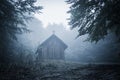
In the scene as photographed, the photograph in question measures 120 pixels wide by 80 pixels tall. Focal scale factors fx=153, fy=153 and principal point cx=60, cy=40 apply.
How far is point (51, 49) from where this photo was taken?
3247cm

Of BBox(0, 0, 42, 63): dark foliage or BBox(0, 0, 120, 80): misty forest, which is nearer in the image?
BBox(0, 0, 120, 80): misty forest

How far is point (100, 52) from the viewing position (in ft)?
160

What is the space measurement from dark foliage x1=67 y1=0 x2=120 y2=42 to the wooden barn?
16.4 metres

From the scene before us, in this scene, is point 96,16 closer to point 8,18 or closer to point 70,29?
point 70,29

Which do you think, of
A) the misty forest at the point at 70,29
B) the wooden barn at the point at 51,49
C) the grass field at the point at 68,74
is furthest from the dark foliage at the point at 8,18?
the wooden barn at the point at 51,49

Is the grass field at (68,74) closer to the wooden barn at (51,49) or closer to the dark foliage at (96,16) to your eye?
the dark foliage at (96,16)

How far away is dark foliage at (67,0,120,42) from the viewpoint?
1224cm

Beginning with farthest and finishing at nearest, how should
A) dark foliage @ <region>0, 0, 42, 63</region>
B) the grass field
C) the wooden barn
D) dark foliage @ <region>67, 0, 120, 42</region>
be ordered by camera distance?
the wooden barn → dark foliage @ <region>0, 0, 42, 63</region> → dark foliage @ <region>67, 0, 120, 42</region> → the grass field

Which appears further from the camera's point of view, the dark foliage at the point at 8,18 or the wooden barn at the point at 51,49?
the wooden barn at the point at 51,49

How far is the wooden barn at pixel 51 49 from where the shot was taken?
31942 mm

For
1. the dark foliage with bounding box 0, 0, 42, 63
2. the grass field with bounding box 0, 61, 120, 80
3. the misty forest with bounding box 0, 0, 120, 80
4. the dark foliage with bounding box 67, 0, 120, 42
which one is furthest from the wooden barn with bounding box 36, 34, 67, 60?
the grass field with bounding box 0, 61, 120, 80

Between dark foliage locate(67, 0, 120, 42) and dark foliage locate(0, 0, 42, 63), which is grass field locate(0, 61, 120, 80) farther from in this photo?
dark foliage locate(0, 0, 42, 63)

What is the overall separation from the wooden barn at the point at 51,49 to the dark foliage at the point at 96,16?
16418mm

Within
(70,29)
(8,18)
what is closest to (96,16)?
(70,29)
